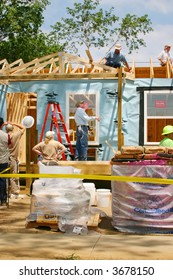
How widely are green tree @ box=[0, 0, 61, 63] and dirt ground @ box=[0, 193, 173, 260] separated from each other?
2240 cm

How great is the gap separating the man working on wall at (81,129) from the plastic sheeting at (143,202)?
557 centimetres

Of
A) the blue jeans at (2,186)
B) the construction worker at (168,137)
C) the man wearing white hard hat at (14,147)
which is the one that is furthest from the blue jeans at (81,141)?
the construction worker at (168,137)

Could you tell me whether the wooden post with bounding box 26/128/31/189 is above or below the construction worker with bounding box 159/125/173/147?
below

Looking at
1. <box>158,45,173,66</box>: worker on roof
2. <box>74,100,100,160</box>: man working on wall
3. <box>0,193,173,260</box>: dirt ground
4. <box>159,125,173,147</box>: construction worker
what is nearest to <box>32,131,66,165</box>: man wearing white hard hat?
<box>74,100,100,160</box>: man working on wall

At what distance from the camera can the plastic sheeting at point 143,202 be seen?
981cm

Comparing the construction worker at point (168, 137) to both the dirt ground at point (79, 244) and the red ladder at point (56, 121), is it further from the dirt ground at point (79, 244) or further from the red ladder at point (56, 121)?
the red ladder at point (56, 121)

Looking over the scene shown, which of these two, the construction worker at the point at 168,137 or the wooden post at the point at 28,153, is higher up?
the construction worker at the point at 168,137

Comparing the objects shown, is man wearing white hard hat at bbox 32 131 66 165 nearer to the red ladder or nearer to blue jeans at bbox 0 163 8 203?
blue jeans at bbox 0 163 8 203

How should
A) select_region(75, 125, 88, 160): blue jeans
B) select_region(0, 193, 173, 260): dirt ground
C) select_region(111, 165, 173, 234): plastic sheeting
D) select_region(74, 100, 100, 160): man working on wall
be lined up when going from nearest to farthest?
select_region(0, 193, 173, 260): dirt ground < select_region(111, 165, 173, 234): plastic sheeting < select_region(74, 100, 100, 160): man working on wall < select_region(75, 125, 88, 160): blue jeans

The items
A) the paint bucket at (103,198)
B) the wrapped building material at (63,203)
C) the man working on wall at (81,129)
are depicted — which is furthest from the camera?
the man working on wall at (81,129)

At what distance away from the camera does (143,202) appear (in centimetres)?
990

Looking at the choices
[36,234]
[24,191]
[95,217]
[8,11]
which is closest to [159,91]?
[24,191]

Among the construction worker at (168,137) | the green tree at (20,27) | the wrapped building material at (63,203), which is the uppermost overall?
the green tree at (20,27)

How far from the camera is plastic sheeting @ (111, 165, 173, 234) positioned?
9.81 metres
